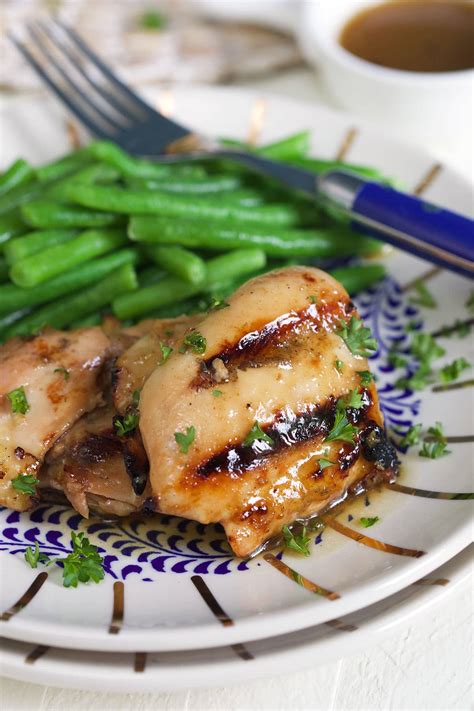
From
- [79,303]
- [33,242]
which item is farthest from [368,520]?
[33,242]

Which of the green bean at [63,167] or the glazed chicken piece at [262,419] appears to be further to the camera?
the green bean at [63,167]

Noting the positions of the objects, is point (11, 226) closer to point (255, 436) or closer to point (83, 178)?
point (83, 178)

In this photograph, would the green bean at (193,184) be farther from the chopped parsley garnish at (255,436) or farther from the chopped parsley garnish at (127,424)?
the chopped parsley garnish at (255,436)

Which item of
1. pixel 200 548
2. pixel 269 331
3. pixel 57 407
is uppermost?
pixel 269 331

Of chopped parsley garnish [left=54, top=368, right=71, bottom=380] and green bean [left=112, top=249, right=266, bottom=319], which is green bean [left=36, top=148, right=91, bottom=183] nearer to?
green bean [left=112, top=249, right=266, bottom=319]

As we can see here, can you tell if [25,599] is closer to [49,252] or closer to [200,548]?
[200,548]

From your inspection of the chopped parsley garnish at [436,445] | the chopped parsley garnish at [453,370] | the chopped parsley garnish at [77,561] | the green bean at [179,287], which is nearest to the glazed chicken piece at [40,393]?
the chopped parsley garnish at [77,561]

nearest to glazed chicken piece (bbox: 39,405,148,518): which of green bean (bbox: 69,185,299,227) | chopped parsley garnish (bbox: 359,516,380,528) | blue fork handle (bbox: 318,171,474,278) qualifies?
chopped parsley garnish (bbox: 359,516,380,528)

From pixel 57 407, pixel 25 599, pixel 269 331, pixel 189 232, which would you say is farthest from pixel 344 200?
pixel 25 599
